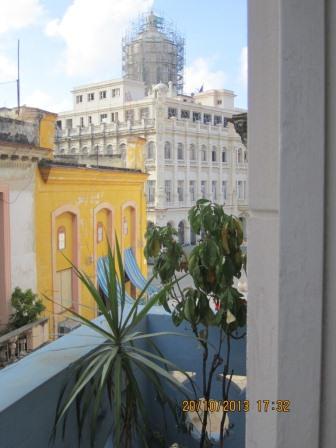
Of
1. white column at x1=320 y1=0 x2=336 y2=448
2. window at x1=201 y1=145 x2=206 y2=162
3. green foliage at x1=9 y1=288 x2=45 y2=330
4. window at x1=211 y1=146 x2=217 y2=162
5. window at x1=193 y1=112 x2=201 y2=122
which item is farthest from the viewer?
window at x1=193 y1=112 x2=201 y2=122

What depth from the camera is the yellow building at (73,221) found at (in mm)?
9578

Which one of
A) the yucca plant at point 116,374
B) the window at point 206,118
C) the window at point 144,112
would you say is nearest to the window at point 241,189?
the window at point 206,118

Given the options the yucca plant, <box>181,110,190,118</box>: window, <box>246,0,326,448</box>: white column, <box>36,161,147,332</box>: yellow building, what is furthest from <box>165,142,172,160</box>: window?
<box>246,0,326,448</box>: white column

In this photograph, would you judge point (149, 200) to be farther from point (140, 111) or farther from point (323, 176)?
point (323, 176)

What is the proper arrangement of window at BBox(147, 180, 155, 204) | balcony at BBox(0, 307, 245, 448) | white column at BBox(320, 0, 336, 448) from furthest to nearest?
window at BBox(147, 180, 155, 204)
balcony at BBox(0, 307, 245, 448)
white column at BBox(320, 0, 336, 448)

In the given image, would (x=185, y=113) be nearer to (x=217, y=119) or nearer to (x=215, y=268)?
(x=217, y=119)

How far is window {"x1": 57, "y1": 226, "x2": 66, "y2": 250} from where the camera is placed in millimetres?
10120

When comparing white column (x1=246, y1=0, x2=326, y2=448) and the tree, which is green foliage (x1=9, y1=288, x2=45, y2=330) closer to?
the tree

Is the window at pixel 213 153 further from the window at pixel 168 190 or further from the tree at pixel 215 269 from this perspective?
the tree at pixel 215 269

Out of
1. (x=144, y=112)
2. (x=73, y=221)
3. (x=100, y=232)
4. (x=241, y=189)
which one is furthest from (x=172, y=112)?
(x=73, y=221)

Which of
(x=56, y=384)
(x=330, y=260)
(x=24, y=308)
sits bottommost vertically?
(x=24, y=308)

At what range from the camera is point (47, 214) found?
9711mm

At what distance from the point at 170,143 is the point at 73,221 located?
54.9 feet

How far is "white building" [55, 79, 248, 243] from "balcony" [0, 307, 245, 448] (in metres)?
20.6
